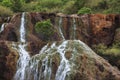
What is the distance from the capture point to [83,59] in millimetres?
26641

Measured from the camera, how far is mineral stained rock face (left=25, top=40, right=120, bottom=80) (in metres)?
25.8

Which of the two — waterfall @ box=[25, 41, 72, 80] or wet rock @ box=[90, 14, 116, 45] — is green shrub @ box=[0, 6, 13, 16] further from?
waterfall @ box=[25, 41, 72, 80]

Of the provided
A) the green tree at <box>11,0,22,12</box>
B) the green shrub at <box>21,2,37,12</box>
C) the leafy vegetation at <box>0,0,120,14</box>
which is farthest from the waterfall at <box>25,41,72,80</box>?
the green shrub at <box>21,2,37,12</box>

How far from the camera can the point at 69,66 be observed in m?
26.1

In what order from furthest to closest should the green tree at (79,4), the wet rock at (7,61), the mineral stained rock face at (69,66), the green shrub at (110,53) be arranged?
the green tree at (79,4) → the green shrub at (110,53) → the wet rock at (7,61) → the mineral stained rock face at (69,66)

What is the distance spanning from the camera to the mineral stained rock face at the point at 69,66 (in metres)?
25.8

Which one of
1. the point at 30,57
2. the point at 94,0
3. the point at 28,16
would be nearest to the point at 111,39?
the point at 28,16

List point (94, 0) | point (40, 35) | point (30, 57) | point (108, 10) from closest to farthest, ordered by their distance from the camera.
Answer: point (30, 57), point (40, 35), point (108, 10), point (94, 0)

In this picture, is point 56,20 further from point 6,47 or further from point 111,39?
point 6,47

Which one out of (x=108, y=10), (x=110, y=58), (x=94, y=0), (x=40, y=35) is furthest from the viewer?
(x=94, y=0)

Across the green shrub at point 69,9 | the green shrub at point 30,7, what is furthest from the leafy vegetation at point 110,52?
the green shrub at point 30,7

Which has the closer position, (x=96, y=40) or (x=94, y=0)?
(x=96, y=40)

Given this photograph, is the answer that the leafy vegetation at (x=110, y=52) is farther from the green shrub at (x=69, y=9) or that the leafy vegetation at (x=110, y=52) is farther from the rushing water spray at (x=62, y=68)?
the green shrub at (x=69, y=9)

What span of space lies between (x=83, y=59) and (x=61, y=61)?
1451mm
